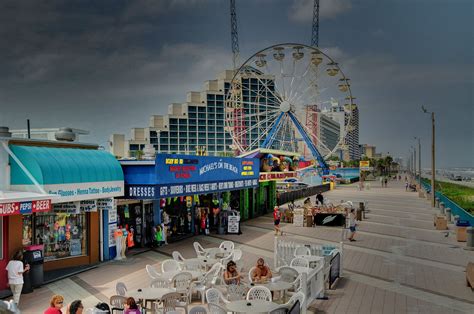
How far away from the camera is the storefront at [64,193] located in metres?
14.1

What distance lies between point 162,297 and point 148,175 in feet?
27.3

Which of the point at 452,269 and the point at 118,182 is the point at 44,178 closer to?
the point at 118,182

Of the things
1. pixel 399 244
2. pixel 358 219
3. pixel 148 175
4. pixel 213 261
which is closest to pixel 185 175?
pixel 148 175

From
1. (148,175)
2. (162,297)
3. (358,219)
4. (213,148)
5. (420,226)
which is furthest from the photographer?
(213,148)

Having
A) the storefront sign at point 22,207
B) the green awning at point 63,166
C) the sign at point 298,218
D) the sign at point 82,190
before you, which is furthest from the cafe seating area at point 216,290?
the sign at point 298,218

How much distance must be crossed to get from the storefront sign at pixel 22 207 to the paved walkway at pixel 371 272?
2252 millimetres

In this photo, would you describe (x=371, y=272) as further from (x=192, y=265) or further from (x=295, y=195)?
(x=295, y=195)

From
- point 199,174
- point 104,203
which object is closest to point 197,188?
point 199,174

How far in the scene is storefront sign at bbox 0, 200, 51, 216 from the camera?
12227 mm

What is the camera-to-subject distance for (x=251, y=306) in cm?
1011

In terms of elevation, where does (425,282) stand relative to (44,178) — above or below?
below

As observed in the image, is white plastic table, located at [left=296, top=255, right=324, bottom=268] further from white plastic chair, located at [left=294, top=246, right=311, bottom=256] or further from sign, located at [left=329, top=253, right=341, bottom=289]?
sign, located at [left=329, top=253, right=341, bottom=289]

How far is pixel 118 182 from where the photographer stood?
57.8ft

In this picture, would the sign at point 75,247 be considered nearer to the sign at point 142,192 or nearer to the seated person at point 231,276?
the sign at point 142,192
